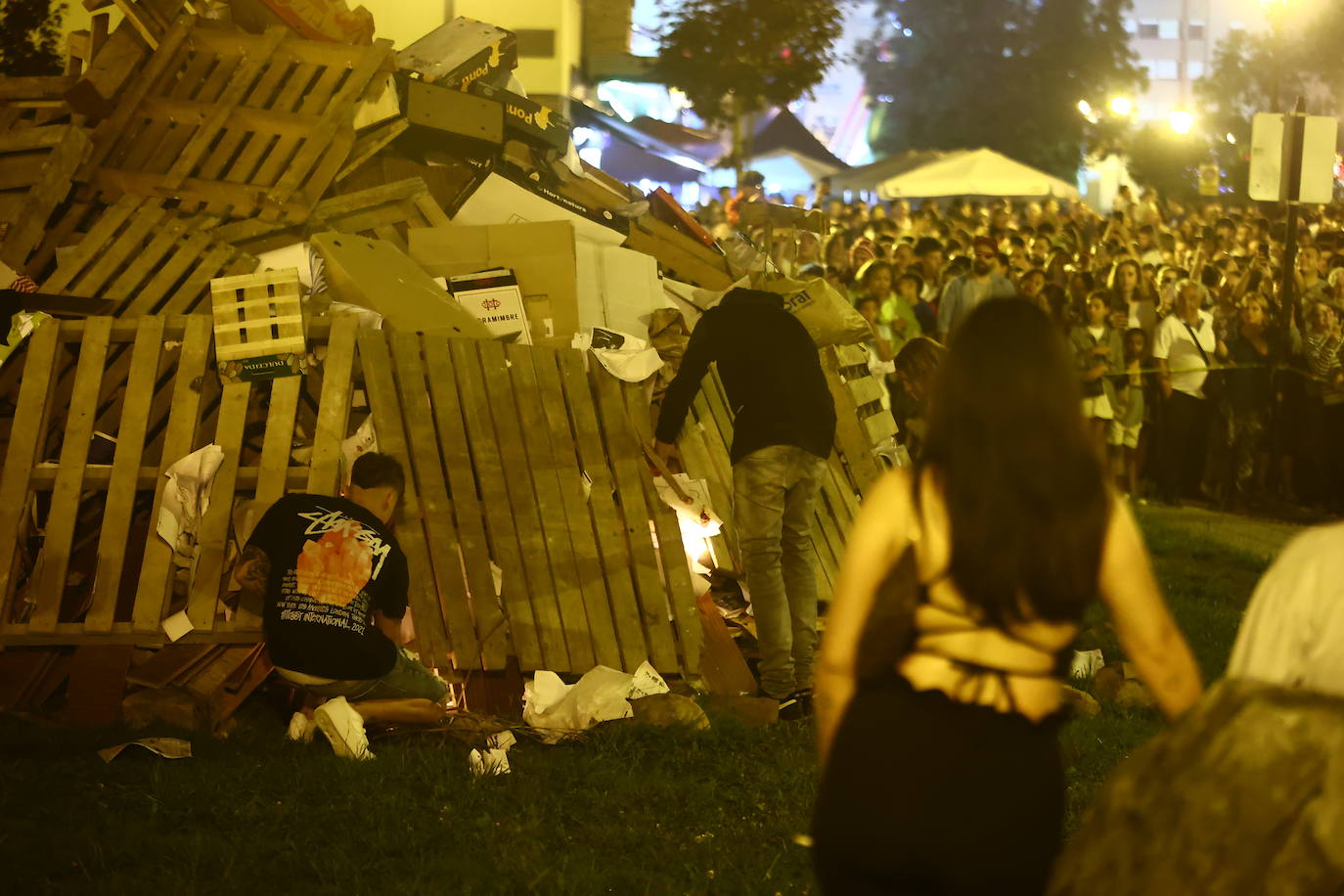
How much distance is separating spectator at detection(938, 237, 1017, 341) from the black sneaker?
676cm

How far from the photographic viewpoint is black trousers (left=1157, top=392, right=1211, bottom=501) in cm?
1293

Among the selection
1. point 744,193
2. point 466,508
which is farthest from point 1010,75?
point 466,508

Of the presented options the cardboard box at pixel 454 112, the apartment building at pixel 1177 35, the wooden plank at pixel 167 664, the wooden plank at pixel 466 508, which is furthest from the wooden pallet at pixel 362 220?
the apartment building at pixel 1177 35

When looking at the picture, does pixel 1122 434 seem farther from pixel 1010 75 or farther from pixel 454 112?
pixel 1010 75

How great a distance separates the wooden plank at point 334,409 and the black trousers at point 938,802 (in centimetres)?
468

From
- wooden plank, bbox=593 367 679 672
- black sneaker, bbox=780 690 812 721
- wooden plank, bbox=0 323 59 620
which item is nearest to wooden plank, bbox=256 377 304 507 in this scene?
wooden plank, bbox=0 323 59 620

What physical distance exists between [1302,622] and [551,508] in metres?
5.07

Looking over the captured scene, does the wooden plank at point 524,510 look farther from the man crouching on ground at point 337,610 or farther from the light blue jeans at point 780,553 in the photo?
the light blue jeans at point 780,553

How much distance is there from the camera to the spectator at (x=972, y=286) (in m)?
12.8

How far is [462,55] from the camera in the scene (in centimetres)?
1065

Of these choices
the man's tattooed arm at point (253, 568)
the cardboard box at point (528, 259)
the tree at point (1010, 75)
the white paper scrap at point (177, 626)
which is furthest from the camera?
the tree at point (1010, 75)

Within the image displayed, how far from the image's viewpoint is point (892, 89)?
62.3 meters

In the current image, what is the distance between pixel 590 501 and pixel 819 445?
4.31ft

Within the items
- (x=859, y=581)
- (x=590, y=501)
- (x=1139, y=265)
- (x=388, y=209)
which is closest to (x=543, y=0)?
(x=1139, y=265)
